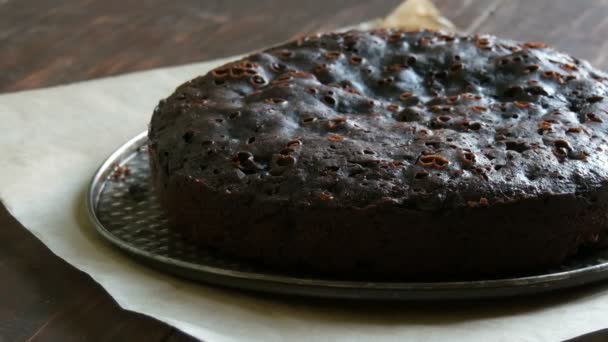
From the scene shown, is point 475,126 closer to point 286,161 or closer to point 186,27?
point 286,161

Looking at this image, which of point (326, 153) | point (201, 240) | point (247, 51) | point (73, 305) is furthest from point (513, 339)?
point (247, 51)

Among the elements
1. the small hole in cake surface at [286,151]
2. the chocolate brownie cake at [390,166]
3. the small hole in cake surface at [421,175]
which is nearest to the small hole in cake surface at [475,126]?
the chocolate brownie cake at [390,166]

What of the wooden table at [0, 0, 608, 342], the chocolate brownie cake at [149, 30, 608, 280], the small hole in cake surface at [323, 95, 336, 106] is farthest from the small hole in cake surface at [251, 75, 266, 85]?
the wooden table at [0, 0, 608, 342]

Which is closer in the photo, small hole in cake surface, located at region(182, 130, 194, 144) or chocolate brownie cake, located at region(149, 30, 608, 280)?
chocolate brownie cake, located at region(149, 30, 608, 280)

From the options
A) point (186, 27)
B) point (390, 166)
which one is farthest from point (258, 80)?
point (186, 27)

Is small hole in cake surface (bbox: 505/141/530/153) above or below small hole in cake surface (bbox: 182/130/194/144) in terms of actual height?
above

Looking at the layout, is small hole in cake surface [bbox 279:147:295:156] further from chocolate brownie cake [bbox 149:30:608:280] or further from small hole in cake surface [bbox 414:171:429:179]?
small hole in cake surface [bbox 414:171:429:179]

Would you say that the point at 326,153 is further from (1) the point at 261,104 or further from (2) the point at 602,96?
(2) the point at 602,96
